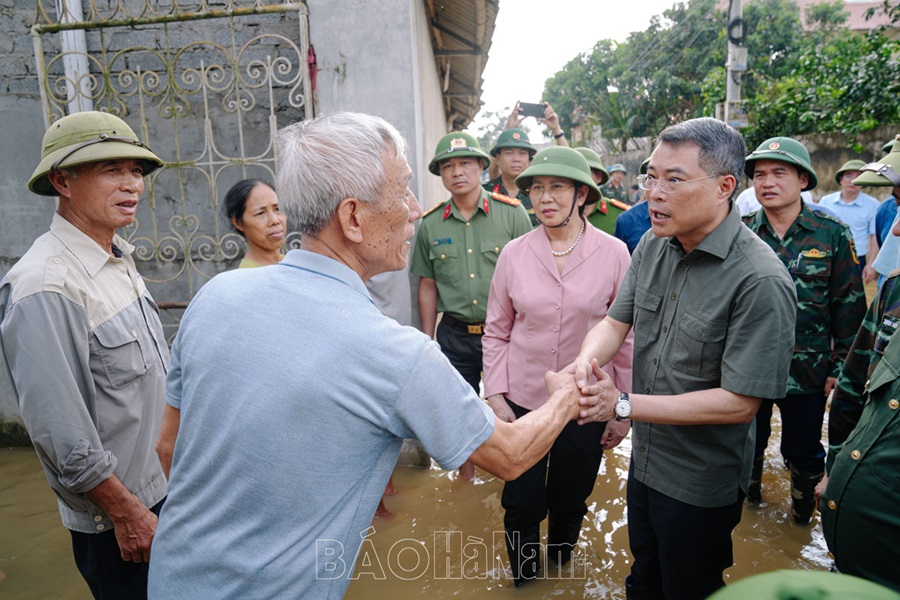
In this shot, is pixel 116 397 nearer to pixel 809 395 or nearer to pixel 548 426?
pixel 548 426

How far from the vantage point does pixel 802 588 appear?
1.98ft

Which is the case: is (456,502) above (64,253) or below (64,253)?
below

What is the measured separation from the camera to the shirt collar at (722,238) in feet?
6.74

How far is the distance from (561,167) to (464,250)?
1204 millimetres

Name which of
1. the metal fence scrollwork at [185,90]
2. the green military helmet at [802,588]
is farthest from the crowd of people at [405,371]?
the metal fence scrollwork at [185,90]

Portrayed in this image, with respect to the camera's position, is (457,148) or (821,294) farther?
(457,148)

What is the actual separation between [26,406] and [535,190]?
233 cm

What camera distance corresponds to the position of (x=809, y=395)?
3.33m

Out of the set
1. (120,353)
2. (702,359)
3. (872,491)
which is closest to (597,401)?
(702,359)

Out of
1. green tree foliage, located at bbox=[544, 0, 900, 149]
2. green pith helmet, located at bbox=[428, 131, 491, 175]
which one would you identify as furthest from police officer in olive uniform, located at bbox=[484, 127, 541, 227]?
green tree foliage, located at bbox=[544, 0, 900, 149]

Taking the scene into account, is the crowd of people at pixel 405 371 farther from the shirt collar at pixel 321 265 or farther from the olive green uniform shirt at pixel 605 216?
the olive green uniform shirt at pixel 605 216

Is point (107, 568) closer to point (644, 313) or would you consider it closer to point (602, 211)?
point (644, 313)

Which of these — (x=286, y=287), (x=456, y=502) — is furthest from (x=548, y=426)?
(x=456, y=502)

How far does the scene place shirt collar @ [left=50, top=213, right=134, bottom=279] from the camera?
203 cm
